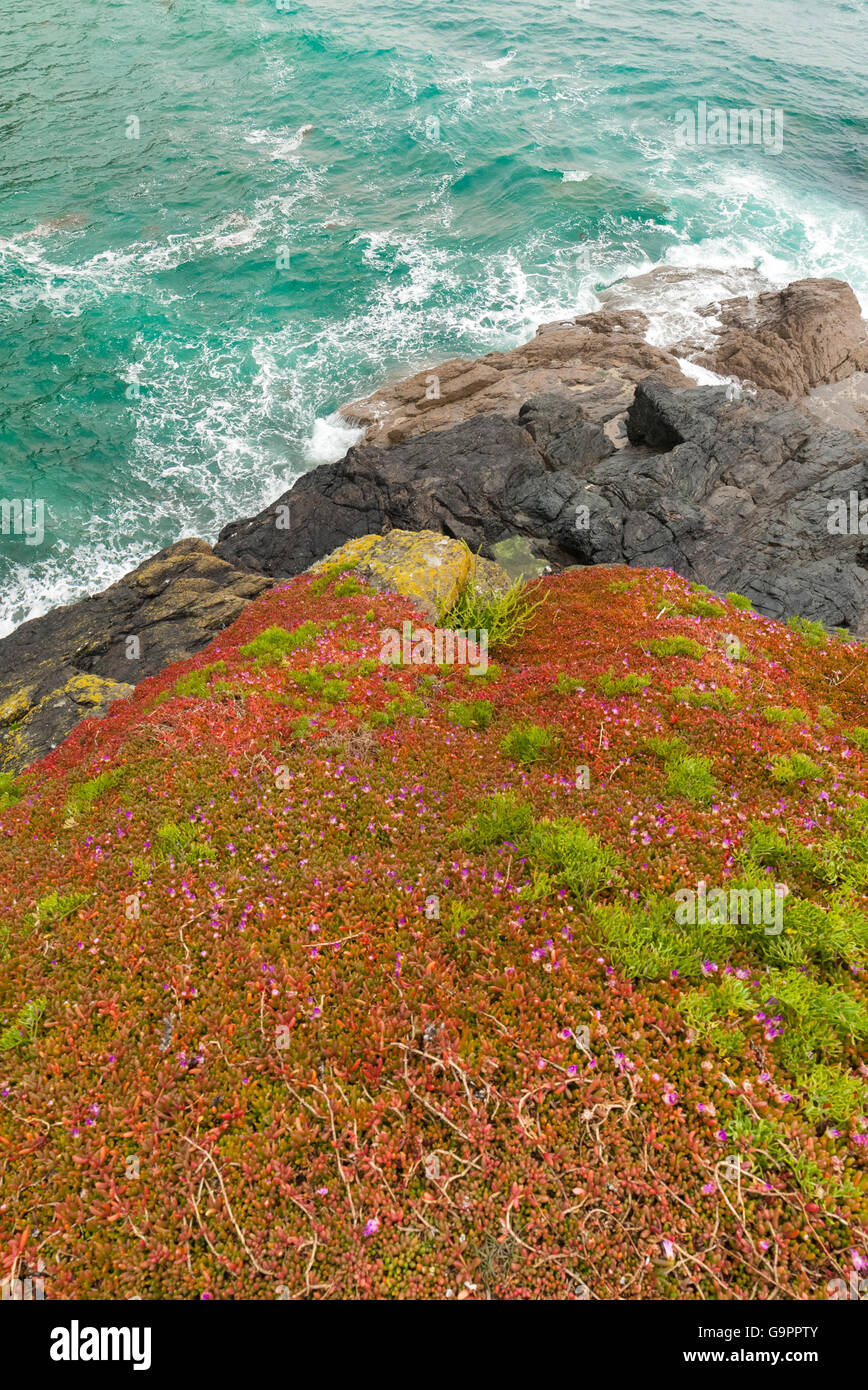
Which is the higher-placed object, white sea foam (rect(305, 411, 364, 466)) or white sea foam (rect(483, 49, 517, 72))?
white sea foam (rect(483, 49, 517, 72))

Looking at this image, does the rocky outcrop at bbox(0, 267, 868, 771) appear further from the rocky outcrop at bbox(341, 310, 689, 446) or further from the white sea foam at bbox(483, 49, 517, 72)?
the white sea foam at bbox(483, 49, 517, 72)

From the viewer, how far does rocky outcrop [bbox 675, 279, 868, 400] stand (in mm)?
33812

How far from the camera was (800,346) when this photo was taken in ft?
113

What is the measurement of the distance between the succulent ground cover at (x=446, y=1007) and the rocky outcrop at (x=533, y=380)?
23.3 m

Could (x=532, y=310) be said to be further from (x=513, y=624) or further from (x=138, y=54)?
(x=138, y=54)

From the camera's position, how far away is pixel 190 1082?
6961 millimetres

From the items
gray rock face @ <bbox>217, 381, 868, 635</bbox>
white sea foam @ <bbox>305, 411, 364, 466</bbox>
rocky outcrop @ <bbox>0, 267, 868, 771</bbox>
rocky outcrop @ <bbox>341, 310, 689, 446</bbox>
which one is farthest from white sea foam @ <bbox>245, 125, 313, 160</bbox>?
gray rock face @ <bbox>217, 381, 868, 635</bbox>

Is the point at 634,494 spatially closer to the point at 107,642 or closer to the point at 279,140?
the point at 107,642

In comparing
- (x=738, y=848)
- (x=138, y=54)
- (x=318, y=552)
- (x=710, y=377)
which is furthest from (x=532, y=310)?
(x=138, y=54)

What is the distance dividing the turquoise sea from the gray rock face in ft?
23.6

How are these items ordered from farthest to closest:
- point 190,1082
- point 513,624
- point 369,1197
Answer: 1. point 513,624
2. point 190,1082
3. point 369,1197

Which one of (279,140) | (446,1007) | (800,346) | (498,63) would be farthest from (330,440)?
(498,63)

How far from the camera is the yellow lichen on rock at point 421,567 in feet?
60.3
